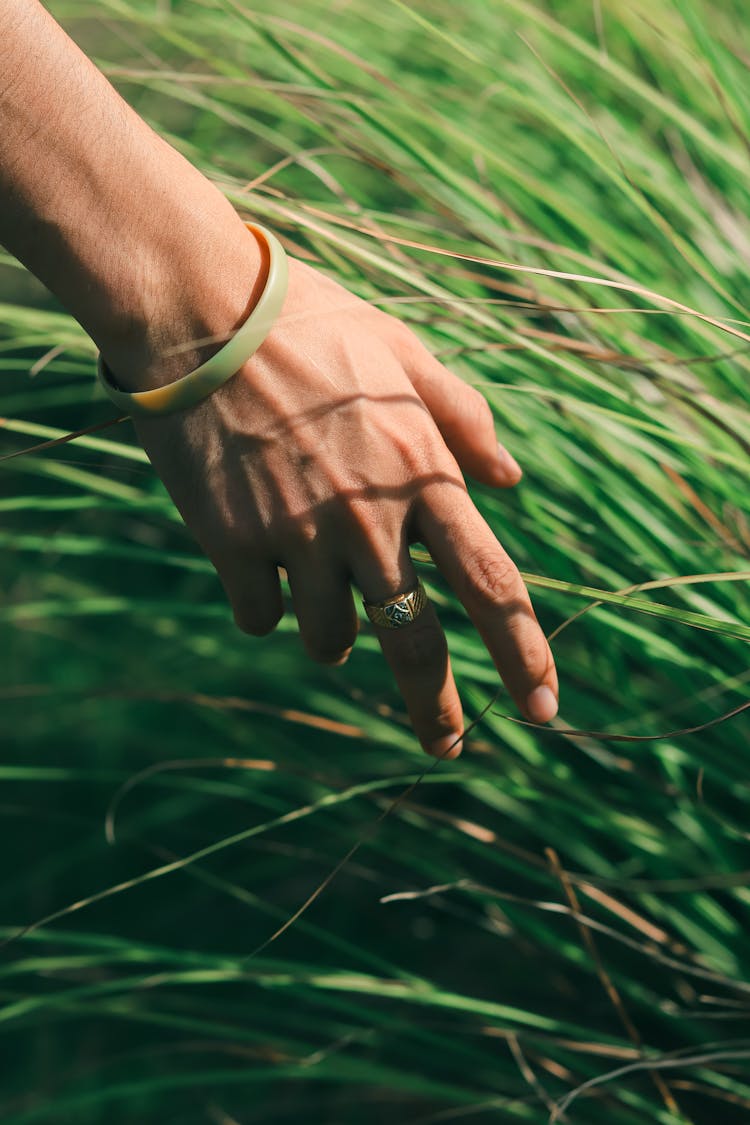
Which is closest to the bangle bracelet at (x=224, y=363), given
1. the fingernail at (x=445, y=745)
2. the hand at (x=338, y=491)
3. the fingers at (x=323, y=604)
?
the hand at (x=338, y=491)

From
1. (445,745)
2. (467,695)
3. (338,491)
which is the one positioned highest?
(338,491)

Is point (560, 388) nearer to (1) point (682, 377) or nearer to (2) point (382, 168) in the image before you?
(1) point (682, 377)

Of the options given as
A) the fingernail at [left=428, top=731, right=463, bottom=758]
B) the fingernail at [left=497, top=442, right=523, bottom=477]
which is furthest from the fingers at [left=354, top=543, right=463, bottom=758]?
the fingernail at [left=497, top=442, right=523, bottom=477]

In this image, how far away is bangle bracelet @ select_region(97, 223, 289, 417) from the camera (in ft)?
1.79

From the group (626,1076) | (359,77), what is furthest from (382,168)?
(626,1076)

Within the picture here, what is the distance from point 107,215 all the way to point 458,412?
0.23 m

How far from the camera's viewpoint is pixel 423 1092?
761mm

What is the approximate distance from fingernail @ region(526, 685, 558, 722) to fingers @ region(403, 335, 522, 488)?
0.15m

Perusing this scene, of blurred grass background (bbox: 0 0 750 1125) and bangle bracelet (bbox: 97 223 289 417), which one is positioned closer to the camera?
bangle bracelet (bbox: 97 223 289 417)

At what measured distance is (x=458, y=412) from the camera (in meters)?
0.61

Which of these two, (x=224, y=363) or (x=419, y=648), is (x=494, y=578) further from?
(x=224, y=363)

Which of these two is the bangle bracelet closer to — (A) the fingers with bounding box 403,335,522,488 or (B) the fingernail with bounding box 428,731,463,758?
(A) the fingers with bounding box 403,335,522,488

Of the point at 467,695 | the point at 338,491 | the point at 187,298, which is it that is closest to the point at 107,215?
the point at 187,298

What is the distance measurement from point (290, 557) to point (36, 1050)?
82 cm
